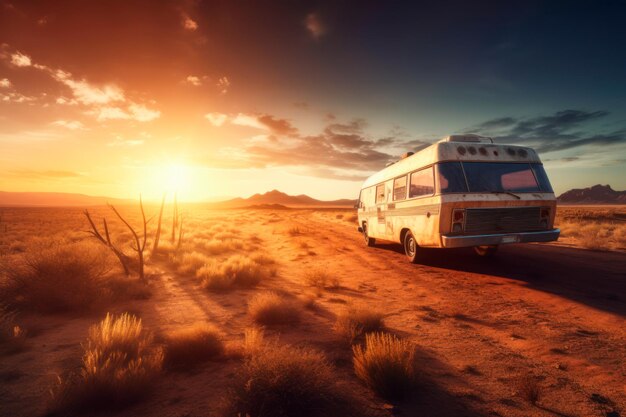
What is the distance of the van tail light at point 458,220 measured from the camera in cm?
694

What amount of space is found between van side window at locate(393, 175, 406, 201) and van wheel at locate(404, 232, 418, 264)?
1236mm

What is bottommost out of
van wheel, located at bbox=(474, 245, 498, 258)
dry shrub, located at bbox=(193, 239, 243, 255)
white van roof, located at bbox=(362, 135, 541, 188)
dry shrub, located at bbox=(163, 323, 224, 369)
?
dry shrub, located at bbox=(193, 239, 243, 255)

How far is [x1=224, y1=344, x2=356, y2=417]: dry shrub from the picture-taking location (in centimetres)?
247

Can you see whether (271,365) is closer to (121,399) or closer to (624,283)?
(121,399)

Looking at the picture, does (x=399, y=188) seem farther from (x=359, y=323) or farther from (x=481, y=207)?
(x=359, y=323)

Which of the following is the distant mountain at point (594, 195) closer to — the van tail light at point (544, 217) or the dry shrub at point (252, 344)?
the van tail light at point (544, 217)

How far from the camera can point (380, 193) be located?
37.4 feet

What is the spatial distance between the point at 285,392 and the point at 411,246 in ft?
24.0

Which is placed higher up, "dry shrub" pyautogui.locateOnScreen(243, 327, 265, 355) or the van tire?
the van tire

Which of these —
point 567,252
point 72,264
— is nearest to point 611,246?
point 567,252

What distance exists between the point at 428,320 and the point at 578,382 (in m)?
2.02

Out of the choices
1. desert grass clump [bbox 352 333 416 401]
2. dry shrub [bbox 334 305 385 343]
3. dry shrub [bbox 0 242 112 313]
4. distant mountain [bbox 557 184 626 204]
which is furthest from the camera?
distant mountain [bbox 557 184 626 204]

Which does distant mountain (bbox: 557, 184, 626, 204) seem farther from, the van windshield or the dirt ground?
the dirt ground

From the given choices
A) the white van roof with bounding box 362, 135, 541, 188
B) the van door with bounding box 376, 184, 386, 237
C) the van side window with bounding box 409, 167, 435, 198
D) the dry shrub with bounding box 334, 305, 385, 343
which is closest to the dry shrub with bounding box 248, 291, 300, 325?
the dry shrub with bounding box 334, 305, 385, 343
